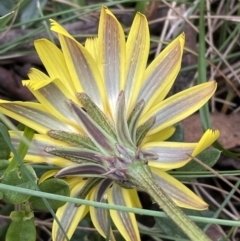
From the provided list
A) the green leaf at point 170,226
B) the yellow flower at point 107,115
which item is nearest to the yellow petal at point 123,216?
the yellow flower at point 107,115

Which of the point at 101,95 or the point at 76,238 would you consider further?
the point at 76,238

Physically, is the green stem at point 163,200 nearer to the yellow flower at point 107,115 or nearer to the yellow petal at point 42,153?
the yellow flower at point 107,115

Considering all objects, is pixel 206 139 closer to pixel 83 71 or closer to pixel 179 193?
pixel 179 193

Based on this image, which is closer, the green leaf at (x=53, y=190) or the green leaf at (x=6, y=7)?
the green leaf at (x=53, y=190)

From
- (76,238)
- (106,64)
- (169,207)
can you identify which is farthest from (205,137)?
(76,238)

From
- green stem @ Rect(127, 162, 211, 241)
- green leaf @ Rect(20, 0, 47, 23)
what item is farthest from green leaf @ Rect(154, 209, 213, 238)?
green leaf @ Rect(20, 0, 47, 23)

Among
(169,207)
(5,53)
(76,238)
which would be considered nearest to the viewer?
(169,207)

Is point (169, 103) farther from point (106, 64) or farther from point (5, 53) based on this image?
point (5, 53)
